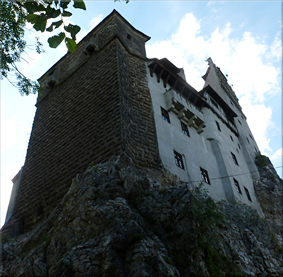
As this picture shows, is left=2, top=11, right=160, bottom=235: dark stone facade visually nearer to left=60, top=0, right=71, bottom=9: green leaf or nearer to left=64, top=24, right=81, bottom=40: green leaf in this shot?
left=64, top=24, right=81, bottom=40: green leaf

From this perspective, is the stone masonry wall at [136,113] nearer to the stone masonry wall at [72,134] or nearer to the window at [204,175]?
the stone masonry wall at [72,134]

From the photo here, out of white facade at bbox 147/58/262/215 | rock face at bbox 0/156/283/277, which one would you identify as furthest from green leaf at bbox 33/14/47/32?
white facade at bbox 147/58/262/215

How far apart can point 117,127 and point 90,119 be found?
2201 mm

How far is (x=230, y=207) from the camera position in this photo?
44.8 feet

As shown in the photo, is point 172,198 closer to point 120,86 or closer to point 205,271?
point 205,271

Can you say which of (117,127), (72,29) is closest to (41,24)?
(72,29)

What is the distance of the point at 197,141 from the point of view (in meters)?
15.6

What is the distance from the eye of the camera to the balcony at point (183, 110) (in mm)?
15181

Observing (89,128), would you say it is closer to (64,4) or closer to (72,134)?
(72,134)

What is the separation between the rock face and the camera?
7270mm

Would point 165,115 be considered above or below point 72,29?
above

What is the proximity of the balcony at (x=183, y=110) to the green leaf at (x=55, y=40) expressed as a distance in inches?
433

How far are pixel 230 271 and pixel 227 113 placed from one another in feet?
51.9

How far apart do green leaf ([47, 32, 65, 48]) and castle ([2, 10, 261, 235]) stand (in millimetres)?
6679
